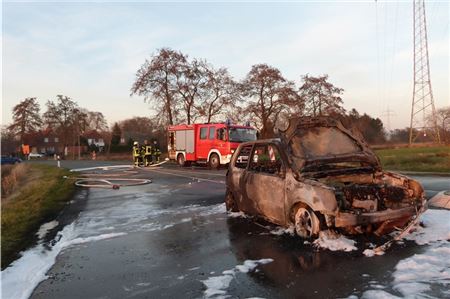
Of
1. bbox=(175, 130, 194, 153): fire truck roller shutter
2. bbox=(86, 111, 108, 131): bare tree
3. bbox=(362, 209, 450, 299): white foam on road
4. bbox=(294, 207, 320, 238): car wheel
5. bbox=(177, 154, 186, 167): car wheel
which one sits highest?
bbox=(86, 111, 108, 131): bare tree

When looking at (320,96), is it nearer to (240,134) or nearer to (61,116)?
(240,134)

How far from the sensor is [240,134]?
79.5ft

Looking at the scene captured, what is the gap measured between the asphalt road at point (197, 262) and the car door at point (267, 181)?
1.31 feet

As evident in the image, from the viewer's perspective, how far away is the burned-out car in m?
6.16

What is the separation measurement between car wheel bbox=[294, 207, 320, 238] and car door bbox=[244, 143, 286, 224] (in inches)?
16.7

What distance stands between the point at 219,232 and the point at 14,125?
76998 mm

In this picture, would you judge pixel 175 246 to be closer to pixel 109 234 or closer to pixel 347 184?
pixel 109 234

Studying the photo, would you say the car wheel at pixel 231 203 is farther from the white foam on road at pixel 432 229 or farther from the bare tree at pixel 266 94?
the bare tree at pixel 266 94

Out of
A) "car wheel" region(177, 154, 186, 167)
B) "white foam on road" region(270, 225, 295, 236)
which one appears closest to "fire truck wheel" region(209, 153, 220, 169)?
"car wheel" region(177, 154, 186, 167)

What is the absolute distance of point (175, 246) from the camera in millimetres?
6910

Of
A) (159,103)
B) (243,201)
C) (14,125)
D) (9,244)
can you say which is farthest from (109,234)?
(14,125)

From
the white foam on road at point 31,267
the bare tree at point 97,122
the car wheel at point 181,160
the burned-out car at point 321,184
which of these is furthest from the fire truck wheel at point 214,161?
the bare tree at point 97,122

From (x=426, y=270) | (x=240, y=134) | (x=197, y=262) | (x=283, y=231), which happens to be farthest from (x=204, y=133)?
(x=426, y=270)

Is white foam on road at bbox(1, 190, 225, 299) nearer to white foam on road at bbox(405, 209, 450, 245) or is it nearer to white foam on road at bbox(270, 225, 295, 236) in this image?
white foam on road at bbox(270, 225, 295, 236)
